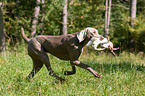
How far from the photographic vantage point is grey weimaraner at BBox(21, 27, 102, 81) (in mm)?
3984

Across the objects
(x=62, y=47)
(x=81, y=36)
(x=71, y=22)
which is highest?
(x=81, y=36)

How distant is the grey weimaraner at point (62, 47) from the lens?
13.1 ft

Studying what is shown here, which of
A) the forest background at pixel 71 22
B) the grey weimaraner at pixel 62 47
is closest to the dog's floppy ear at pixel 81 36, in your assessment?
the grey weimaraner at pixel 62 47

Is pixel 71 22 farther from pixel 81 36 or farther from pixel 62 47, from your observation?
pixel 81 36

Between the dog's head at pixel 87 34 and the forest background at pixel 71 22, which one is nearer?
the dog's head at pixel 87 34

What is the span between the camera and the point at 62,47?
4.22 meters

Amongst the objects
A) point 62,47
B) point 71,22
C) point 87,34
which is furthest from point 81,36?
point 71,22

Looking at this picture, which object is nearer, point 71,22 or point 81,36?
point 81,36

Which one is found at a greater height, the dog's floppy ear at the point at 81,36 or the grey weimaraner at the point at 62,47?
the dog's floppy ear at the point at 81,36

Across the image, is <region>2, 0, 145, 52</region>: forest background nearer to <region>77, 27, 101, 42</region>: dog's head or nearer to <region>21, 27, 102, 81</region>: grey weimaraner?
<region>21, 27, 102, 81</region>: grey weimaraner

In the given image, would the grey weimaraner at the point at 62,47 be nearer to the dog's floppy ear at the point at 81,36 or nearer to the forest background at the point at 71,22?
the dog's floppy ear at the point at 81,36

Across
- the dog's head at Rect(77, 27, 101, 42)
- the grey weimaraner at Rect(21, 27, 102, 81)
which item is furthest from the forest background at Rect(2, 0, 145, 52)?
the dog's head at Rect(77, 27, 101, 42)

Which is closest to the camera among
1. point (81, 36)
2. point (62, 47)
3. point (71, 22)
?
point (81, 36)

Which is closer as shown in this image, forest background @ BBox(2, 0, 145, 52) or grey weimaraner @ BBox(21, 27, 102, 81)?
grey weimaraner @ BBox(21, 27, 102, 81)
